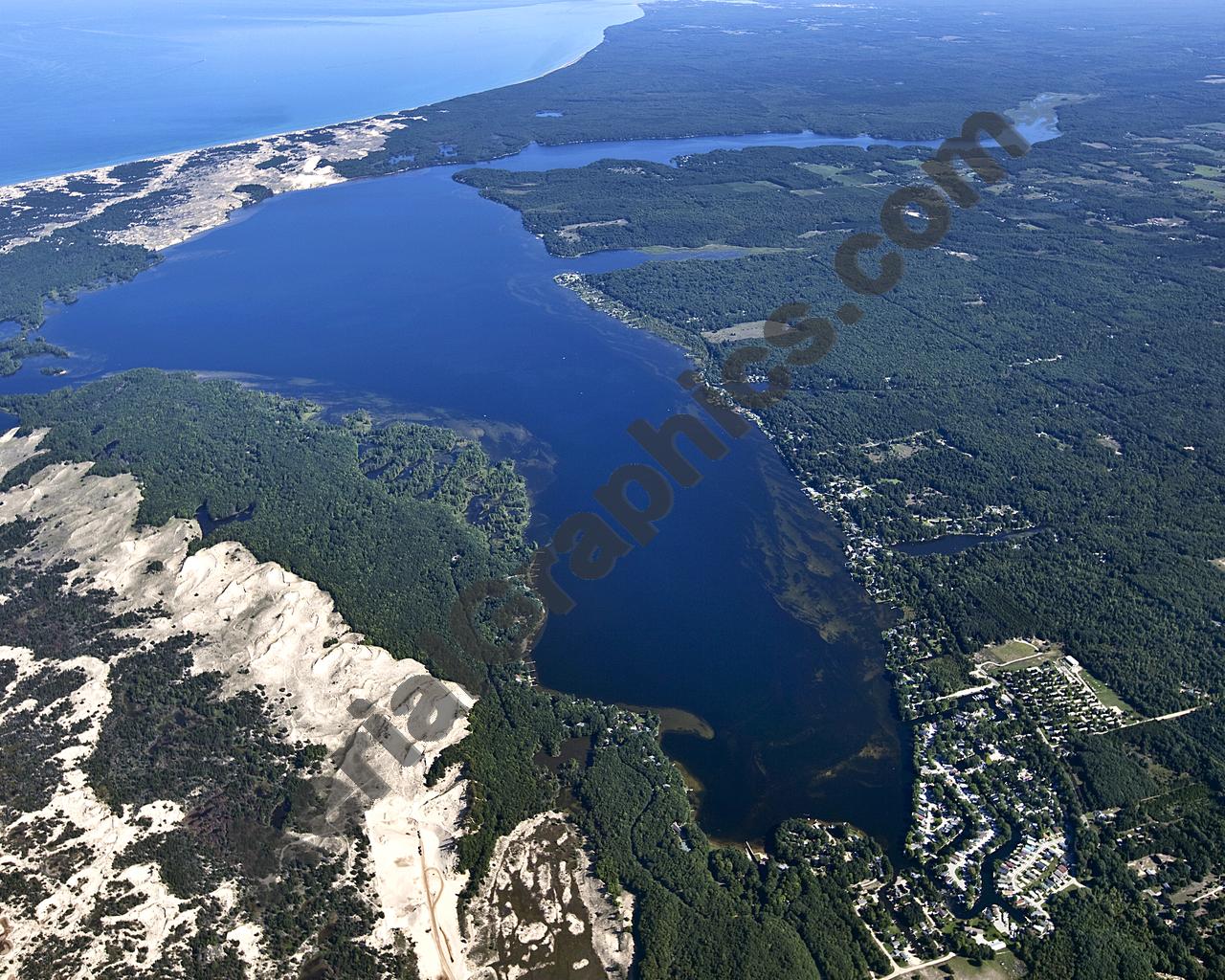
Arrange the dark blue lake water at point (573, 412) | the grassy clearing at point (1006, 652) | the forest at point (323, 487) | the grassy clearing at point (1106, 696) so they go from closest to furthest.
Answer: the grassy clearing at point (1106, 696) < the dark blue lake water at point (573, 412) < the grassy clearing at point (1006, 652) < the forest at point (323, 487)

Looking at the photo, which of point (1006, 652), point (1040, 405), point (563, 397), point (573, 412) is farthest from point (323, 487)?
point (1040, 405)

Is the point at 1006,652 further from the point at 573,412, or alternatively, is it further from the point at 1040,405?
the point at 573,412

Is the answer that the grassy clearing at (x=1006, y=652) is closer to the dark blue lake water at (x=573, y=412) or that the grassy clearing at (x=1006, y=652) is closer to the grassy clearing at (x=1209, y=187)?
the dark blue lake water at (x=573, y=412)

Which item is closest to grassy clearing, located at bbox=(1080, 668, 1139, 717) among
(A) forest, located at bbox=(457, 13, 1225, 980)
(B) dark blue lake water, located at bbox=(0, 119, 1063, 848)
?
(A) forest, located at bbox=(457, 13, 1225, 980)

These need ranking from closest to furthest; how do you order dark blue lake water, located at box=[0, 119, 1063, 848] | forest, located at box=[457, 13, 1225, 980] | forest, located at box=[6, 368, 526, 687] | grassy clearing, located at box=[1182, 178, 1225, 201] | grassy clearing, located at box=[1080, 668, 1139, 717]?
forest, located at box=[457, 13, 1225, 980]
grassy clearing, located at box=[1080, 668, 1139, 717]
dark blue lake water, located at box=[0, 119, 1063, 848]
forest, located at box=[6, 368, 526, 687]
grassy clearing, located at box=[1182, 178, 1225, 201]

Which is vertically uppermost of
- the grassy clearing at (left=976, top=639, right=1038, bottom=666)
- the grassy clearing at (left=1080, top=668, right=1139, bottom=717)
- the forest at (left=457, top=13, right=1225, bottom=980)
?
the forest at (left=457, top=13, right=1225, bottom=980)

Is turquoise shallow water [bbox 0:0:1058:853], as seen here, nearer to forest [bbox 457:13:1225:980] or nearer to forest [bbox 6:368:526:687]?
forest [bbox 6:368:526:687]

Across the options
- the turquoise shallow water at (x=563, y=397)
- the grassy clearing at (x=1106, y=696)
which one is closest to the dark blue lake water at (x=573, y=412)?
the turquoise shallow water at (x=563, y=397)

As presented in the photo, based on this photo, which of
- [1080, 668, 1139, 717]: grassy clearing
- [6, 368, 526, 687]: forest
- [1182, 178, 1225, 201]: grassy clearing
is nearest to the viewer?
[1080, 668, 1139, 717]: grassy clearing

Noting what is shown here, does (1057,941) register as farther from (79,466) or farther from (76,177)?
(76,177)

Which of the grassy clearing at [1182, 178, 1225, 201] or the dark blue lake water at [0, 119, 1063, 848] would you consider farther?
the grassy clearing at [1182, 178, 1225, 201]
